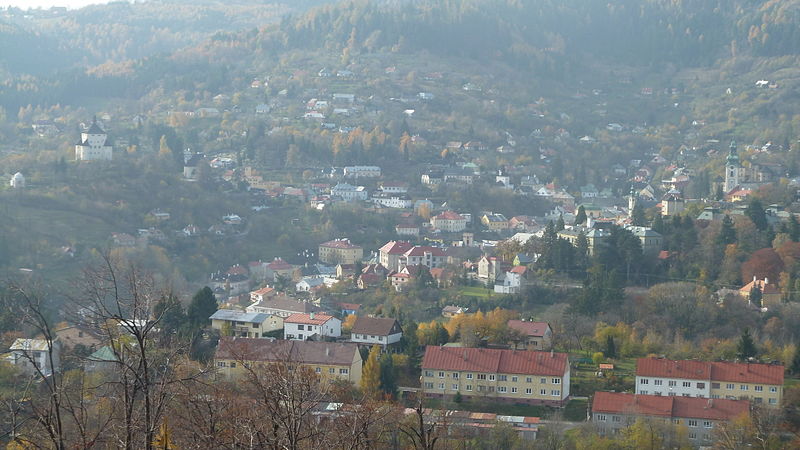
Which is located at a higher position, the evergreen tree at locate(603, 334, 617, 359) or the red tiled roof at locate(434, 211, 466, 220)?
the evergreen tree at locate(603, 334, 617, 359)

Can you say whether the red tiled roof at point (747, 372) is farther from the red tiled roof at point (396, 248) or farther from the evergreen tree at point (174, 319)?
the red tiled roof at point (396, 248)

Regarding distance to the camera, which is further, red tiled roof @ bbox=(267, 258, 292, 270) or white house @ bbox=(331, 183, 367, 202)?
white house @ bbox=(331, 183, 367, 202)

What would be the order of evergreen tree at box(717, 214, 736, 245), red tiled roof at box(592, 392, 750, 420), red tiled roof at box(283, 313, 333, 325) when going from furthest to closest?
1. evergreen tree at box(717, 214, 736, 245)
2. red tiled roof at box(283, 313, 333, 325)
3. red tiled roof at box(592, 392, 750, 420)

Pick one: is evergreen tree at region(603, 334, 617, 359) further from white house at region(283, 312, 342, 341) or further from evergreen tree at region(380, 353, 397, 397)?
white house at region(283, 312, 342, 341)

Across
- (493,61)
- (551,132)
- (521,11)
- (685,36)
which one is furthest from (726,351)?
(521,11)

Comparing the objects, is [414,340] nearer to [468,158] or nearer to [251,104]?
[468,158]

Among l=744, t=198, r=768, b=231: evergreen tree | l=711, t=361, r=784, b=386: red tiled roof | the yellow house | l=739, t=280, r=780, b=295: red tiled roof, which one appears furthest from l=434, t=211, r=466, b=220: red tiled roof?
l=711, t=361, r=784, b=386: red tiled roof
